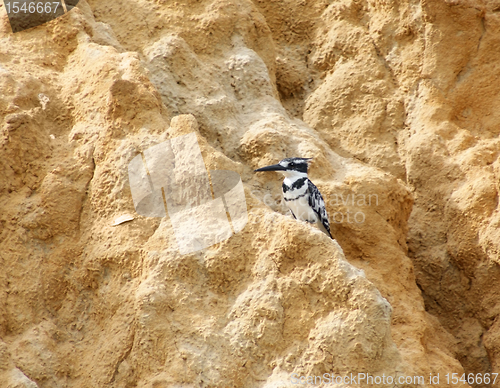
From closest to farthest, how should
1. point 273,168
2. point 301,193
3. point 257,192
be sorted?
point 273,168, point 301,193, point 257,192

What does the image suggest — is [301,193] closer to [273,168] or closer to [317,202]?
[317,202]

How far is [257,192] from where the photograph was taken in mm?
5332

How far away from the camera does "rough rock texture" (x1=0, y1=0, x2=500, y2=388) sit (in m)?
3.96

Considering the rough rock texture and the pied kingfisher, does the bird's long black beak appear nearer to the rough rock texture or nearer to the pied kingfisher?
the pied kingfisher

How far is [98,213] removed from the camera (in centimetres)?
440

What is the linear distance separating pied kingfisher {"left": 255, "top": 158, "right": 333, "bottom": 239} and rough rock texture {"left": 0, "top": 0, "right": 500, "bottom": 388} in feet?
0.49

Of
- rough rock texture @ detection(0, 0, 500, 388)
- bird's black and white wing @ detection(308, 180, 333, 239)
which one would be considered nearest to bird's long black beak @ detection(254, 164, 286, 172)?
rough rock texture @ detection(0, 0, 500, 388)

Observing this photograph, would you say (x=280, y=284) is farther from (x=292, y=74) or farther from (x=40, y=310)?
(x=292, y=74)

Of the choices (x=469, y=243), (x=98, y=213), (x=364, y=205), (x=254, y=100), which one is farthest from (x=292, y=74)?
(x=98, y=213)

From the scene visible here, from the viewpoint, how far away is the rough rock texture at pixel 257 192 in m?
3.96

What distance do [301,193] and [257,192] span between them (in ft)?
1.41

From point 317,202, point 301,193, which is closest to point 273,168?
point 301,193

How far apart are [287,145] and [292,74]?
5.07 ft

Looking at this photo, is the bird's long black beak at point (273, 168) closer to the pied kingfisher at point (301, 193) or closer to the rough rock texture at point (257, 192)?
the pied kingfisher at point (301, 193)
